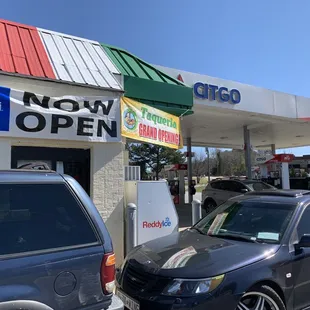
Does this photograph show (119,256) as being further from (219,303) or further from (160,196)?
(219,303)

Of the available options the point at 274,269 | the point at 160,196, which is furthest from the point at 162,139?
the point at 274,269

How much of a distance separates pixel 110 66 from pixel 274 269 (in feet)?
17.9

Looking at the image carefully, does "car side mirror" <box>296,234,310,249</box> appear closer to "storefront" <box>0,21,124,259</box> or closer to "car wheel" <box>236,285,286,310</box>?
"car wheel" <box>236,285,286,310</box>

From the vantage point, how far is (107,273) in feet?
8.86

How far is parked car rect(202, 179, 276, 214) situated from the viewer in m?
14.2

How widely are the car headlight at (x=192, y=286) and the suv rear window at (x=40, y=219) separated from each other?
1.09 m

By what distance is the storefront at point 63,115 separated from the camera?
5.86m

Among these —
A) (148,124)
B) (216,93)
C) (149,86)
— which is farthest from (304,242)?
(216,93)

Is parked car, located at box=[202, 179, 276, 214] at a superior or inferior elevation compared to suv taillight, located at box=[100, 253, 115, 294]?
superior

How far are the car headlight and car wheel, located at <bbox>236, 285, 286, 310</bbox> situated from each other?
35cm

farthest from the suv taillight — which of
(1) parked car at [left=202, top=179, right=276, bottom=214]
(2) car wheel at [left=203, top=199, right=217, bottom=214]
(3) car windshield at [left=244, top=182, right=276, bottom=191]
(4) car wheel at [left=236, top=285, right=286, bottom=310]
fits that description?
(2) car wheel at [left=203, top=199, right=217, bottom=214]

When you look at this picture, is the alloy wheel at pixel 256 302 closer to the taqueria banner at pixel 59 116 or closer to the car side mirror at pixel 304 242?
the car side mirror at pixel 304 242

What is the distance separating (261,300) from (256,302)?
6 cm

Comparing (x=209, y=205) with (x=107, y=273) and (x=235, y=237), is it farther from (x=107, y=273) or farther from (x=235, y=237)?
(x=107, y=273)
